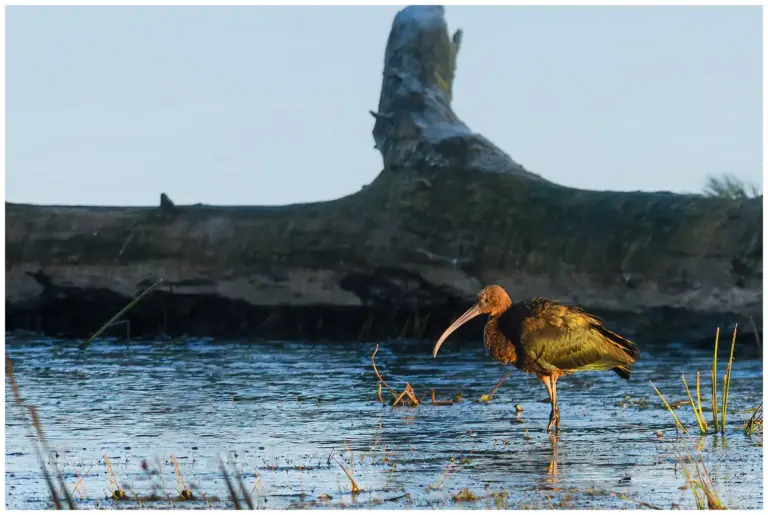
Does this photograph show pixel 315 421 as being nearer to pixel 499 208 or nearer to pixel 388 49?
pixel 499 208

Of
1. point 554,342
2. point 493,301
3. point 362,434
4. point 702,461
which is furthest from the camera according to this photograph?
point 493,301

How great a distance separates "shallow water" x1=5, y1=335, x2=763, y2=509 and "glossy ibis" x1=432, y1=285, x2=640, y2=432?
55 centimetres

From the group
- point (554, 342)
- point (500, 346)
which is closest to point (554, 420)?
point (554, 342)

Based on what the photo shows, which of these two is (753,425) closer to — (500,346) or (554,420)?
(554,420)

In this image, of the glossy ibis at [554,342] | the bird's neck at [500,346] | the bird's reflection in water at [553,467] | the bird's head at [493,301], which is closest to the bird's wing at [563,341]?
the glossy ibis at [554,342]

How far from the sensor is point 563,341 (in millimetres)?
13531

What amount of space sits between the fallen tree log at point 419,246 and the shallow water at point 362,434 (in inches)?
57.6

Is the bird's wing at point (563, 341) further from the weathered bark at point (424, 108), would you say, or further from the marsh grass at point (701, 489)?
the weathered bark at point (424, 108)

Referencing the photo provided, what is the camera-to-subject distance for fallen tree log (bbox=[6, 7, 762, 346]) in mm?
22141

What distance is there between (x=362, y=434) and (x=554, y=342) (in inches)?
89.4

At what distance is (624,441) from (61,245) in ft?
45.0

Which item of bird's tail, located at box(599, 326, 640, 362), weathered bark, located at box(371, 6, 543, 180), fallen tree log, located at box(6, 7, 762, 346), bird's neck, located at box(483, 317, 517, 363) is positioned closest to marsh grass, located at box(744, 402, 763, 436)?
bird's tail, located at box(599, 326, 640, 362)

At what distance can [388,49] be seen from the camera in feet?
79.1

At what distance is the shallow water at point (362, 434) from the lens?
944 cm
